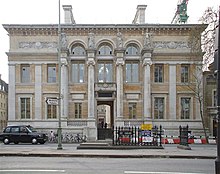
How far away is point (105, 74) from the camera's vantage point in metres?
47.8

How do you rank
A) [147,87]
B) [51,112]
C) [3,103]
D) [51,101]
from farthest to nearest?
[3,103] < [51,112] < [147,87] < [51,101]

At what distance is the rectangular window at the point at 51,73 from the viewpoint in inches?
1873

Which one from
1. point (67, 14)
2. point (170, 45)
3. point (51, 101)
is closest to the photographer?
point (51, 101)

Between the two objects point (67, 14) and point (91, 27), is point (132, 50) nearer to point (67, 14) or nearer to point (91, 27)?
point (91, 27)

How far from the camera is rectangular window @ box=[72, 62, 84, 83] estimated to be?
47.8 meters

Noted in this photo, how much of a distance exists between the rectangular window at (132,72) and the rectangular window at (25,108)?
13224 millimetres

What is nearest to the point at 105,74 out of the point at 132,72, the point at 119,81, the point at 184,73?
the point at 119,81

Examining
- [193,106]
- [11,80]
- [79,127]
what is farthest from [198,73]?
[11,80]

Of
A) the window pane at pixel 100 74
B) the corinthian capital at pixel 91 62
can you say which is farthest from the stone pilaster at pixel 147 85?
the corinthian capital at pixel 91 62

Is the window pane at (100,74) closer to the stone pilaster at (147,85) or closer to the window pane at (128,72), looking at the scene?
the window pane at (128,72)

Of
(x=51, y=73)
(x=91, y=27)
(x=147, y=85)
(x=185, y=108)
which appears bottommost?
(x=185, y=108)

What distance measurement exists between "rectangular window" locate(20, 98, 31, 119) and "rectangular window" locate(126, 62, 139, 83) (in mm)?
13224

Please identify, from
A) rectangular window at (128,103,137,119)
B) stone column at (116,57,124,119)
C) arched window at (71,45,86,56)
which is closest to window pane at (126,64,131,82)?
stone column at (116,57,124,119)

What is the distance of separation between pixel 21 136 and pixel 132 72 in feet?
62.6
